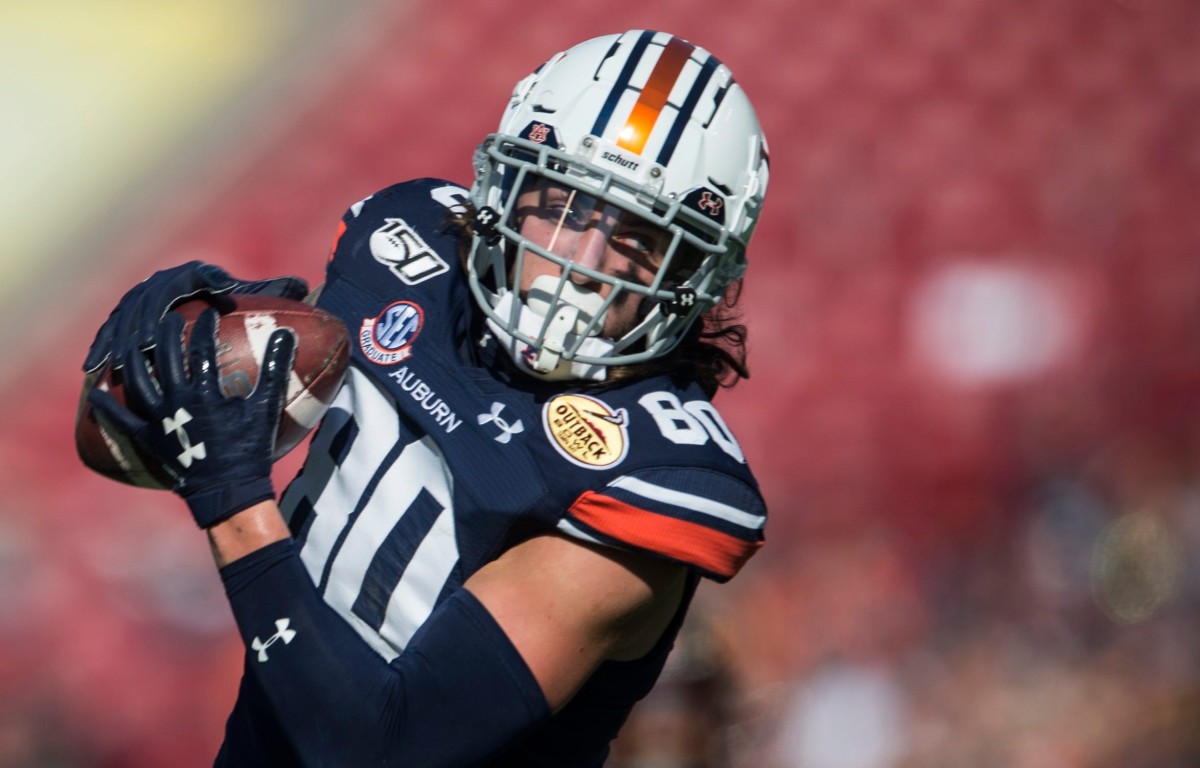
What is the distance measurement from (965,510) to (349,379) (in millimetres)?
2001

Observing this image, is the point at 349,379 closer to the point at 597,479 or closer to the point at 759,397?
the point at 597,479

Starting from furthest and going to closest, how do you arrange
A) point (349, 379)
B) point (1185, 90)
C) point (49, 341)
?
point (1185, 90), point (49, 341), point (349, 379)

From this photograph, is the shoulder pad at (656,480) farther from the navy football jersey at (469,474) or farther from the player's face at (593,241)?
the player's face at (593,241)

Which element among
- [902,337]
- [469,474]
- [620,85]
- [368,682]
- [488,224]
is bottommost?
[902,337]

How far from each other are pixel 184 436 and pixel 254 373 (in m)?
0.12

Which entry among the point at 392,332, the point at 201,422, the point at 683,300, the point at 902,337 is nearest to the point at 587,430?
the point at 683,300

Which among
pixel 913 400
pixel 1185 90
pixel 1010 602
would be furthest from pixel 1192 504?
pixel 1185 90

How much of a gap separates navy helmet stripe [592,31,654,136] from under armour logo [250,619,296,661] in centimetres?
71

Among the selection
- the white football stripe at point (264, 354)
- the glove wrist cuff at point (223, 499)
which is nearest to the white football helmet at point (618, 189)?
the white football stripe at point (264, 354)

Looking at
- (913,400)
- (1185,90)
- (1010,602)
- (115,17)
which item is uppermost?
(115,17)

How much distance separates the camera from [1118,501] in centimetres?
328

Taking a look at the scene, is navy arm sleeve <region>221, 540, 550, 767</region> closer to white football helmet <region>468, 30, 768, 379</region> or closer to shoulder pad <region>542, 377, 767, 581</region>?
shoulder pad <region>542, 377, 767, 581</region>

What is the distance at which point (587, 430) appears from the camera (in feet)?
5.00

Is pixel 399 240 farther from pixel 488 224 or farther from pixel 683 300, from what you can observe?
pixel 683 300
